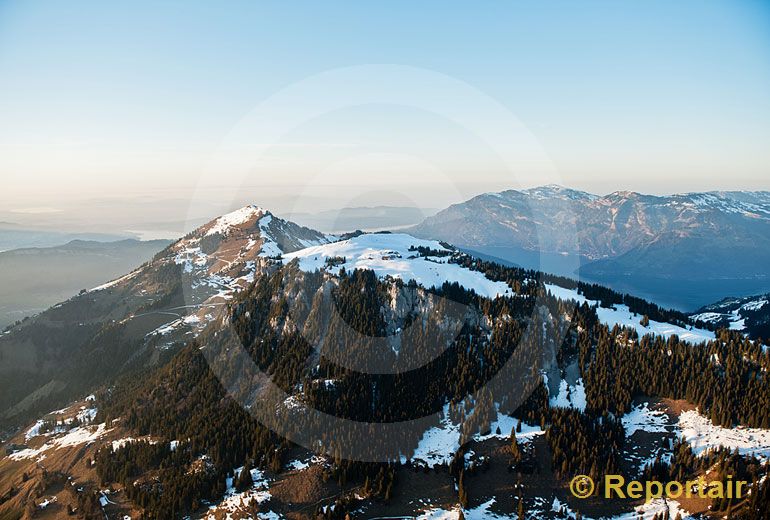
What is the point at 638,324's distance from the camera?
126 m

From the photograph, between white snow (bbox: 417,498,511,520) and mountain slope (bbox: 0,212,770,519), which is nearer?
white snow (bbox: 417,498,511,520)

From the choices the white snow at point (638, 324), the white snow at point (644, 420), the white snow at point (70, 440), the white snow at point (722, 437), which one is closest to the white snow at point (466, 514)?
the white snow at point (644, 420)

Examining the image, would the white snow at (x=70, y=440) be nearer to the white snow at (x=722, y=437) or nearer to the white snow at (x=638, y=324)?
the white snow at (x=638, y=324)

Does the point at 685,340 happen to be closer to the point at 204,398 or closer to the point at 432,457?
the point at 432,457

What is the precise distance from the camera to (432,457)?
331 feet

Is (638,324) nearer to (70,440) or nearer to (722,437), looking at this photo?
(722,437)

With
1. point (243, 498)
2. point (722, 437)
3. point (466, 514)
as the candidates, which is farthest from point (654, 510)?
point (243, 498)

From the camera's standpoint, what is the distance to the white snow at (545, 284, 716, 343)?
386ft

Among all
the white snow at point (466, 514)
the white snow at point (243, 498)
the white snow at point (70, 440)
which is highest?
the white snow at point (466, 514)

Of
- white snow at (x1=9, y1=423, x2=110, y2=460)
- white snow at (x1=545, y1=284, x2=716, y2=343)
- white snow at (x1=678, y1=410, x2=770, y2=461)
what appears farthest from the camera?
white snow at (x1=9, y1=423, x2=110, y2=460)

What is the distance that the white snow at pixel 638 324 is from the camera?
386 feet

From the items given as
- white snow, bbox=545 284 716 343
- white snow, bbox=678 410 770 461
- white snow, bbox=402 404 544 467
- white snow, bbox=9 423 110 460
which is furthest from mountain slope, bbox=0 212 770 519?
white snow, bbox=9 423 110 460

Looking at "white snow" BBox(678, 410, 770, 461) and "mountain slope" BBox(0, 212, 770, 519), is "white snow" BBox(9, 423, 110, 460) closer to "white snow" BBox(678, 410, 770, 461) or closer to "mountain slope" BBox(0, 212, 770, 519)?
"mountain slope" BBox(0, 212, 770, 519)

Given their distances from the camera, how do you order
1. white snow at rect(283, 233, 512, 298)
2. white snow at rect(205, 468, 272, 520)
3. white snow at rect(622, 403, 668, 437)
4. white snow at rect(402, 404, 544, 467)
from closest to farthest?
white snow at rect(205, 468, 272, 520), white snow at rect(622, 403, 668, 437), white snow at rect(402, 404, 544, 467), white snow at rect(283, 233, 512, 298)
